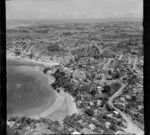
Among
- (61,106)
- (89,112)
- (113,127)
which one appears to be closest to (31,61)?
(61,106)

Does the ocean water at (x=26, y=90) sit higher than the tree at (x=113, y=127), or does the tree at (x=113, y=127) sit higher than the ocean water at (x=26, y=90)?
the ocean water at (x=26, y=90)

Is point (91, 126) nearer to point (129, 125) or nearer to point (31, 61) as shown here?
point (129, 125)

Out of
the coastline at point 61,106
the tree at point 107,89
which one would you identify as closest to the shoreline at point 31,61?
the coastline at point 61,106

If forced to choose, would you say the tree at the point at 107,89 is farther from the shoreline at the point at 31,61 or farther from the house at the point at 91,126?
the shoreline at the point at 31,61

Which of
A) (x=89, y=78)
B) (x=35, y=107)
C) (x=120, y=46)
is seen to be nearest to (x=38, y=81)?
(x=35, y=107)

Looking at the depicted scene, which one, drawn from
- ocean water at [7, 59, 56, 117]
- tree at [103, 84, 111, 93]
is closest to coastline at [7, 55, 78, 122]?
ocean water at [7, 59, 56, 117]
